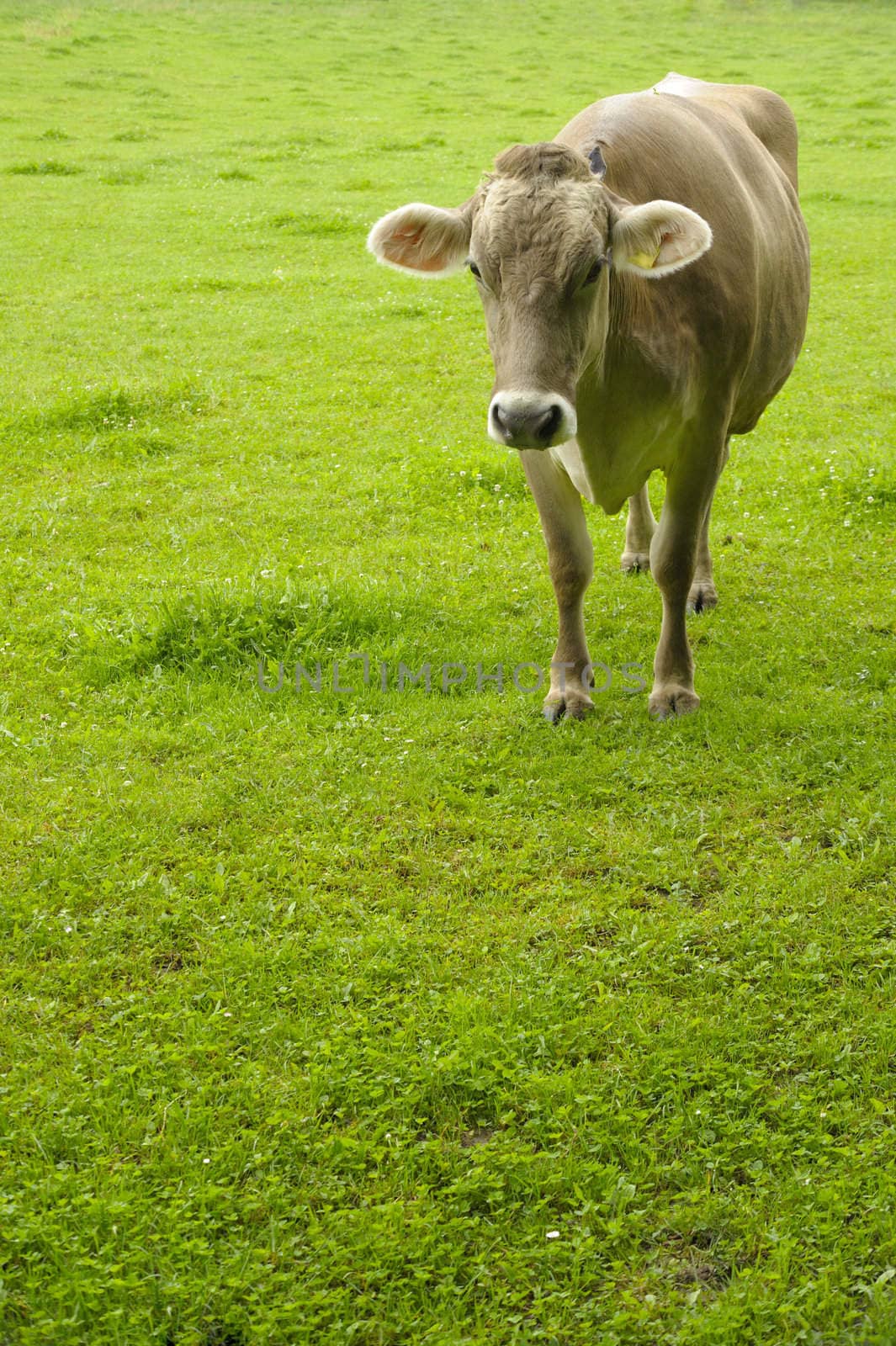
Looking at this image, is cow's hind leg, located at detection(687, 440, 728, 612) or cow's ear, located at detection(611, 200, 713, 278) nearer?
cow's ear, located at detection(611, 200, 713, 278)

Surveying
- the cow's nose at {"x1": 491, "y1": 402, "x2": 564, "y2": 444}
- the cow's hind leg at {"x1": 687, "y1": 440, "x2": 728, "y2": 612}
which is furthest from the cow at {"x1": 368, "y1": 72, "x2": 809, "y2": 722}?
the cow's hind leg at {"x1": 687, "y1": 440, "x2": 728, "y2": 612}

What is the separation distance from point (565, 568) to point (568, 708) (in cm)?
66

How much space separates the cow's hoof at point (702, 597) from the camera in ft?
24.1

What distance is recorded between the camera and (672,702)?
615 cm

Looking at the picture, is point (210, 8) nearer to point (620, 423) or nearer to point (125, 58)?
point (125, 58)

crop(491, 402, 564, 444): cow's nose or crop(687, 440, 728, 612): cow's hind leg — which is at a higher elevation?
crop(491, 402, 564, 444): cow's nose

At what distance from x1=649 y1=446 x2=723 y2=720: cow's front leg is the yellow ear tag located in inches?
43.3

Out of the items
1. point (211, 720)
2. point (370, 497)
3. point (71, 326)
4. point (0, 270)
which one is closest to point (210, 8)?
point (0, 270)

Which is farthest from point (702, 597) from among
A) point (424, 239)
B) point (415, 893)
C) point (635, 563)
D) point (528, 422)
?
point (415, 893)

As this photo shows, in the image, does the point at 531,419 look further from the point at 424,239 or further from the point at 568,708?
the point at 568,708

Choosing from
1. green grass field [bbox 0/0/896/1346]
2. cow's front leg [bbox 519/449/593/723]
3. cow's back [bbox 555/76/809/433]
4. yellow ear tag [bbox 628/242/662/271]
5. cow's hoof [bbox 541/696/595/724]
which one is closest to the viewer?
green grass field [bbox 0/0/896/1346]

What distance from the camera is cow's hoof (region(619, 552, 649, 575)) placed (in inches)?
306

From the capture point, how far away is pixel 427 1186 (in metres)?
3.53

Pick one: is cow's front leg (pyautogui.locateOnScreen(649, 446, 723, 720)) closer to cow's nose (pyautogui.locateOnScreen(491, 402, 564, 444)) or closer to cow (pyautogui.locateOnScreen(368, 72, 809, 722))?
cow (pyautogui.locateOnScreen(368, 72, 809, 722))
